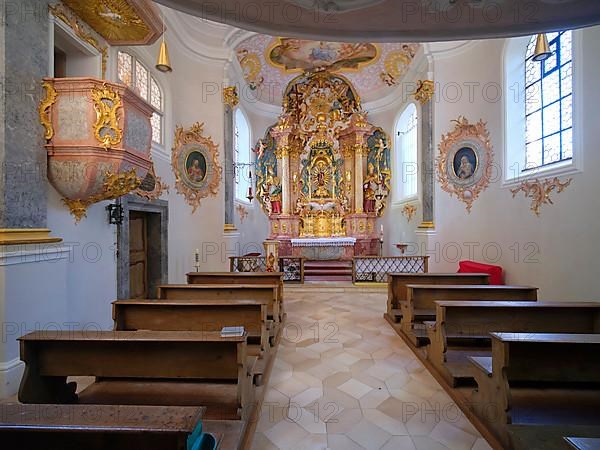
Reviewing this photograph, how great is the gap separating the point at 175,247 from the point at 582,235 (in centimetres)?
714

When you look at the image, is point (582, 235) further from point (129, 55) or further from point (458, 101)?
point (129, 55)

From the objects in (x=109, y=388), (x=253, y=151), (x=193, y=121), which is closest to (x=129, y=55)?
(x=193, y=121)

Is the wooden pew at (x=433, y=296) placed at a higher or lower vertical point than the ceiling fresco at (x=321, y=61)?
lower

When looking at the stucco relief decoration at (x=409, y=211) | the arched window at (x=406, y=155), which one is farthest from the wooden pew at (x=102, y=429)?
the arched window at (x=406, y=155)

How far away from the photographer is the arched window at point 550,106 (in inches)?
202

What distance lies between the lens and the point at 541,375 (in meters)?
2.08

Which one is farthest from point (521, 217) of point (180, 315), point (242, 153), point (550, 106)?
point (242, 153)

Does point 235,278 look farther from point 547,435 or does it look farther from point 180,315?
point 547,435

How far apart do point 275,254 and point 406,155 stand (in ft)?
20.1

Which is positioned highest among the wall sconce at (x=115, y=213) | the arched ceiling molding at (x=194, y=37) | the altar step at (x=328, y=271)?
the arched ceiling molding at (x=194, y=37)

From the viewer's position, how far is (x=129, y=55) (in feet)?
17.8

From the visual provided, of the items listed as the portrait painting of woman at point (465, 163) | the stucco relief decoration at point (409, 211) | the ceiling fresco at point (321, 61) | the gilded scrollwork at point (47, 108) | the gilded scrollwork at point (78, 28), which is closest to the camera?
the gilded scrollwork at point (47, 108)

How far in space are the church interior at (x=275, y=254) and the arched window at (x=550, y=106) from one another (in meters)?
0.04

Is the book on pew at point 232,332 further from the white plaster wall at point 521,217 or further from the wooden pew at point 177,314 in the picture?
the white plaster wall at point 521,217
